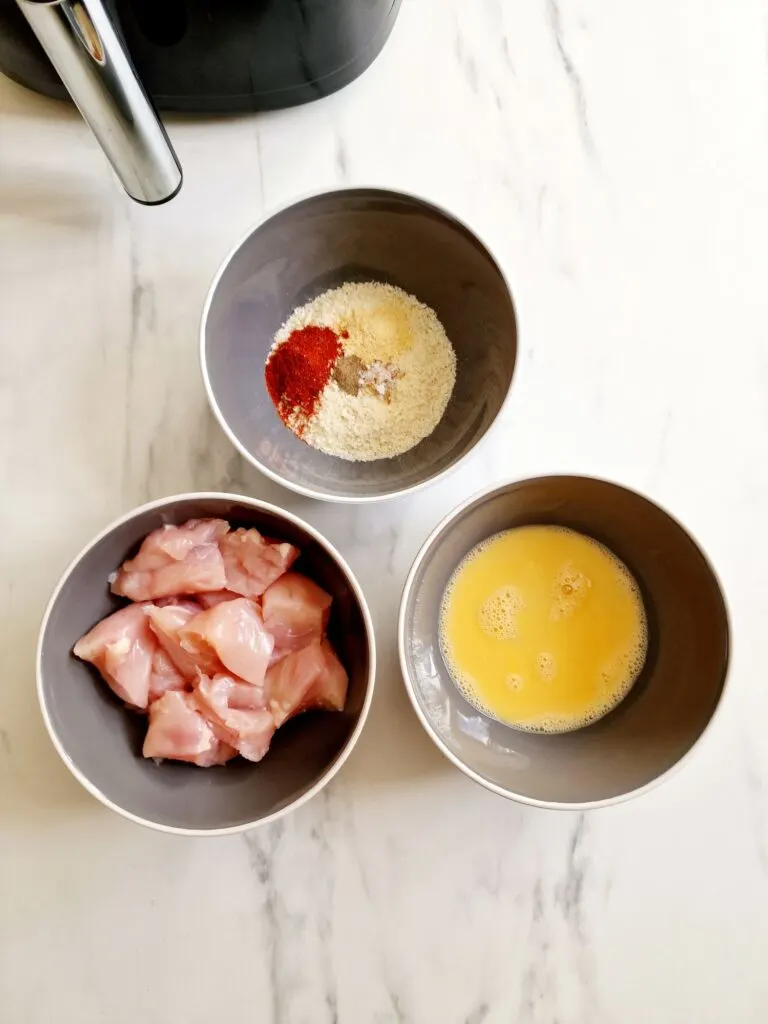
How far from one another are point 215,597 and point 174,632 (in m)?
0.05

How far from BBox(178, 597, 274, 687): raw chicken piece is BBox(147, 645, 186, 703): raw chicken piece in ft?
0.11

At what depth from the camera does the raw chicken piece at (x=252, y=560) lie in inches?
33.9

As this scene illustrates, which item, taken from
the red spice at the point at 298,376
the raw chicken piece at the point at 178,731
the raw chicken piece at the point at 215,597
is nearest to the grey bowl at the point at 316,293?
the red spice at the point at 298,376

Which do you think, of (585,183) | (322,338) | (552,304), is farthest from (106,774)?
(585,183)

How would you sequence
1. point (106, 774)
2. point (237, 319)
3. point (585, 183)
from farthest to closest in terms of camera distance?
point (585, 183)
point (237, 319)
point (106, 774)

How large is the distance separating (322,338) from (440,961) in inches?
25.7

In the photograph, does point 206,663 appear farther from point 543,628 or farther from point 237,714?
point 543,628

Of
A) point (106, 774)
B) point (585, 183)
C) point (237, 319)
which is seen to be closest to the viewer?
point (106, 774)

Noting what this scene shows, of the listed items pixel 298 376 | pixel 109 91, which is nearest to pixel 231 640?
pixel 298 376

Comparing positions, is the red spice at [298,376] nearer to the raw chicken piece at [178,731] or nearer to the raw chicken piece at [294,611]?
the raw chicken piece at [294,611]

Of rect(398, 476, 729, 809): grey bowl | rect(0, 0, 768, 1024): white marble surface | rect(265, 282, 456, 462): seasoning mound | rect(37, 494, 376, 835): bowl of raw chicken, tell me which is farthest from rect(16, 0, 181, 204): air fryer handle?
rect(398, 476, 729, 809): grey bowl

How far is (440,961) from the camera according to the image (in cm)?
91

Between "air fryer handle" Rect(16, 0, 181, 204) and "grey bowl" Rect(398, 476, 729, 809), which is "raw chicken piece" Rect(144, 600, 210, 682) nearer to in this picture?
"grey bowl" Rect(398, 476, 729, 809)

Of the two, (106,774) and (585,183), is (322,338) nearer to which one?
(585,183)
